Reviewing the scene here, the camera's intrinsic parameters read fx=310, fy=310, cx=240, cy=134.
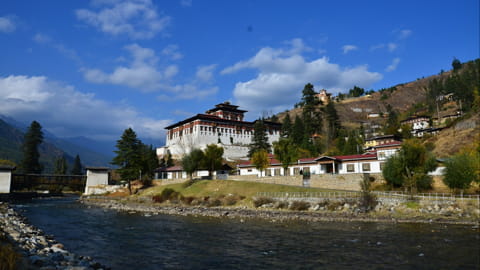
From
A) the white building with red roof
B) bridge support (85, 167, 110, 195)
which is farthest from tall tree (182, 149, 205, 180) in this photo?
bridge support (85, 167, 110, 195)

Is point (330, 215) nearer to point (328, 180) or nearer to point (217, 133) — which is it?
point (328, 180)

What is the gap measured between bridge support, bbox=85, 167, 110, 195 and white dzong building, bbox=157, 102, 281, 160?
22.4 meters

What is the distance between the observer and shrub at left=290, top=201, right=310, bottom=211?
3819cm

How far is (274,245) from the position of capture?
20000 millimetres

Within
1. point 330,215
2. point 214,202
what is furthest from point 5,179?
point 330,215

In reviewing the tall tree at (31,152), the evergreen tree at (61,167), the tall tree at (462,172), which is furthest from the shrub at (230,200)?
the evergreen tree at (61,167)

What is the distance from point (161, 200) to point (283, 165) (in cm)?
2216

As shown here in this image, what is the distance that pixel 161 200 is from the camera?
5312 centimetres

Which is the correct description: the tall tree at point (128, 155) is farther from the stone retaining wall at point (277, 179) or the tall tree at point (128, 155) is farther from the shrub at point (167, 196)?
the stone retaining wall at point (277, 179)

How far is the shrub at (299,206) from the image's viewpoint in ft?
125

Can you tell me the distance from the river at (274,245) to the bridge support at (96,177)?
43233 millimetres

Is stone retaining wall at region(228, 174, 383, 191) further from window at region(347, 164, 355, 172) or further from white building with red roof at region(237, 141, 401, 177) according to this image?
window at region(347, 164, 355, 172)

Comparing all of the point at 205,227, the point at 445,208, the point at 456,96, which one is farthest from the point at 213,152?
the point at 456,96

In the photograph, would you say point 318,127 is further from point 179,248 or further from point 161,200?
point 179,248
